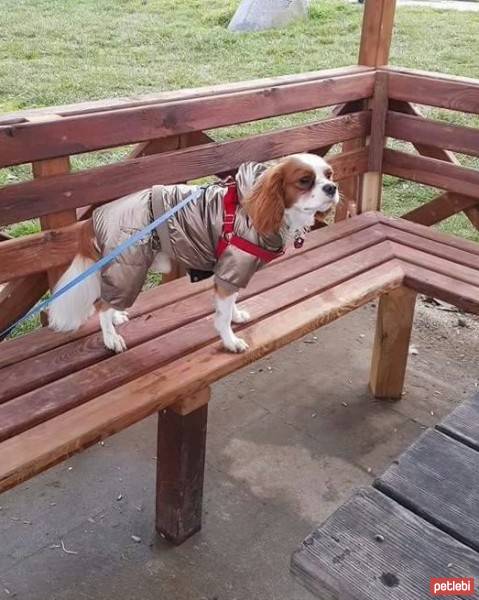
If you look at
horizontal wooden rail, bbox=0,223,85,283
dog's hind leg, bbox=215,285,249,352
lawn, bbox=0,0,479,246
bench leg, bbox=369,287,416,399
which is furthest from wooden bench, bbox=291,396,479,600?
lawn, bbox=0,0,479,246

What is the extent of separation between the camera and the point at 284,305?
9.18ft

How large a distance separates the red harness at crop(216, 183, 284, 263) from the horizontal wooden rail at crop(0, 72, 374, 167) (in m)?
0.60

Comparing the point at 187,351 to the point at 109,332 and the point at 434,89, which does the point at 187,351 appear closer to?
the point at 109,332

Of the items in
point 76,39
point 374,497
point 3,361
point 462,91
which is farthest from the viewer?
point 76,39

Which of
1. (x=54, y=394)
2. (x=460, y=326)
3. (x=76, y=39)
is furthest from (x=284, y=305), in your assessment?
(x=76, y=39)

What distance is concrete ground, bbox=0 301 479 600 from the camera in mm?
2488

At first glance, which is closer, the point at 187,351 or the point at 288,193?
the point at 288,193

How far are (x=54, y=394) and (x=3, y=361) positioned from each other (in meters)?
0.29

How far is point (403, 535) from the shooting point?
4.16 feet

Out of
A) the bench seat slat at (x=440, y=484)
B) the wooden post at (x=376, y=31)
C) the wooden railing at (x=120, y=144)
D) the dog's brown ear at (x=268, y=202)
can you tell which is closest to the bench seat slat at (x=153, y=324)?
the wooden railing at (x=120, y=144)

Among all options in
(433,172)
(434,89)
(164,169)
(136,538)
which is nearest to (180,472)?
Answer: (136,538)

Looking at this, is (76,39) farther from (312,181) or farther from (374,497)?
(374,497)

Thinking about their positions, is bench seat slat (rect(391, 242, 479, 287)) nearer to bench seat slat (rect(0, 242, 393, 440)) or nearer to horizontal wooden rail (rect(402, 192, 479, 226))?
bench seat slat (rect(0, 242, 393, 440))

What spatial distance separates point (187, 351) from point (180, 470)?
1.32ft
